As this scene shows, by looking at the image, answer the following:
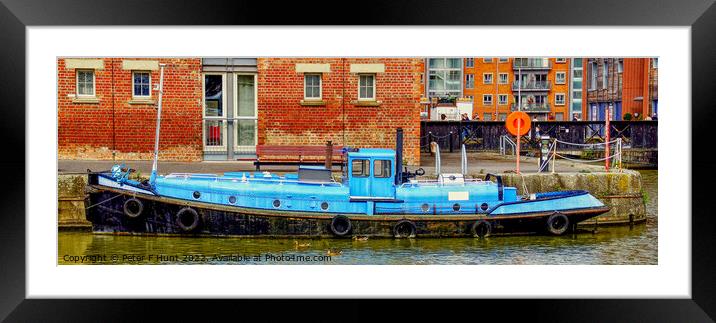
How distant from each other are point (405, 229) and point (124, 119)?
6.62 m

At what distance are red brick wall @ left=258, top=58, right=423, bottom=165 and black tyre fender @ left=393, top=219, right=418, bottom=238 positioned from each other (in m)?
2.65

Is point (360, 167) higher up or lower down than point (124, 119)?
lower down

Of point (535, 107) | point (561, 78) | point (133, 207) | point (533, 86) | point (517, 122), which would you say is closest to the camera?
point (133, 207)

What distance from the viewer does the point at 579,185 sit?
21500mm

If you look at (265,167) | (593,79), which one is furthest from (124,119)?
(593,79)

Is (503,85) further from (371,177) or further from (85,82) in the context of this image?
(85,82)

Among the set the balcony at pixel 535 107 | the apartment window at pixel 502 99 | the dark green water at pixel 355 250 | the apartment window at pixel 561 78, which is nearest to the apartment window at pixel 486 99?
the apartment window at pixel 502 99

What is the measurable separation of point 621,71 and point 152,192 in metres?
16.4

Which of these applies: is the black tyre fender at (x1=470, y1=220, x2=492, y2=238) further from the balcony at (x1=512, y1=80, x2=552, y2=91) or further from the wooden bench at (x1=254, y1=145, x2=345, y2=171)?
the balcony at (x1=512, y1=80, x2=552, y2=91)

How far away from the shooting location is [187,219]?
19.2 m

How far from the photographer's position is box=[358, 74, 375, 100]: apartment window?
21.4 metres

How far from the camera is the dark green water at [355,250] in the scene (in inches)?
693

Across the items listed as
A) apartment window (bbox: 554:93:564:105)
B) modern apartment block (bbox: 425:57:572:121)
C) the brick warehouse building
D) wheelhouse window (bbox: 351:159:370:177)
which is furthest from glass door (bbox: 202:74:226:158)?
apartment window (bbox: 554:93:564:105)
